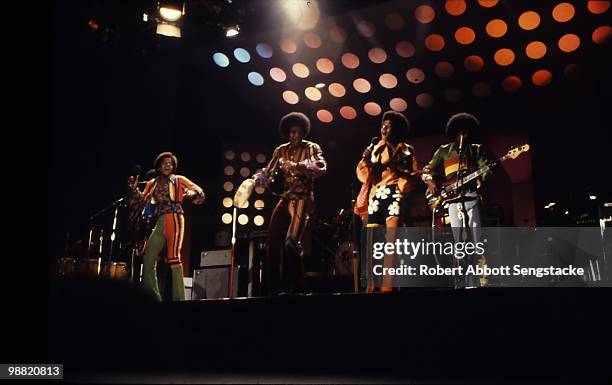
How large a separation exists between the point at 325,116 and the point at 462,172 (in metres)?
5.19

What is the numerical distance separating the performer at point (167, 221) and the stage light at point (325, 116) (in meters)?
4.56

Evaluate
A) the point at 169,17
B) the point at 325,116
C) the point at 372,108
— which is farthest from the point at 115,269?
the point at 372,108

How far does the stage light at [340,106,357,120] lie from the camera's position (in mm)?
10023

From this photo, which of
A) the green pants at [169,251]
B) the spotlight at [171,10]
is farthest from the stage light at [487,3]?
the green pants at [169,251]

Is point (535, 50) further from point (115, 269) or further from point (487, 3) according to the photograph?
point (115, 269)

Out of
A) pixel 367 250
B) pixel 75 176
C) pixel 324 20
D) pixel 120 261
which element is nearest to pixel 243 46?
pixel 324 20

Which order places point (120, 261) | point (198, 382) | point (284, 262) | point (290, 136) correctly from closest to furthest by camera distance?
point (198, 382) → point (284, 262) → point (290, 136) → point (120, 261)

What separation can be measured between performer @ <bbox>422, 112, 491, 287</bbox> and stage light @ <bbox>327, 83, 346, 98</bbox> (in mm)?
3727

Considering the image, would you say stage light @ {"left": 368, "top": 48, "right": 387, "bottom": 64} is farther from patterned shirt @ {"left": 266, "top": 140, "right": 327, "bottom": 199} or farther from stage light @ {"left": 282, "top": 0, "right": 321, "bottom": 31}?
patterned shirt @ {"left": 266, "top": 140, "right": 327, "bottom": 199}

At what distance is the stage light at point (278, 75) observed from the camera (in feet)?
30.9

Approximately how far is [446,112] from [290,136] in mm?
4729

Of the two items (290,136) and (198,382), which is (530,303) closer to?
(198,382)

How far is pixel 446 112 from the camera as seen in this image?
9625 mm

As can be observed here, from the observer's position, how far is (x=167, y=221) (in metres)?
6.01
